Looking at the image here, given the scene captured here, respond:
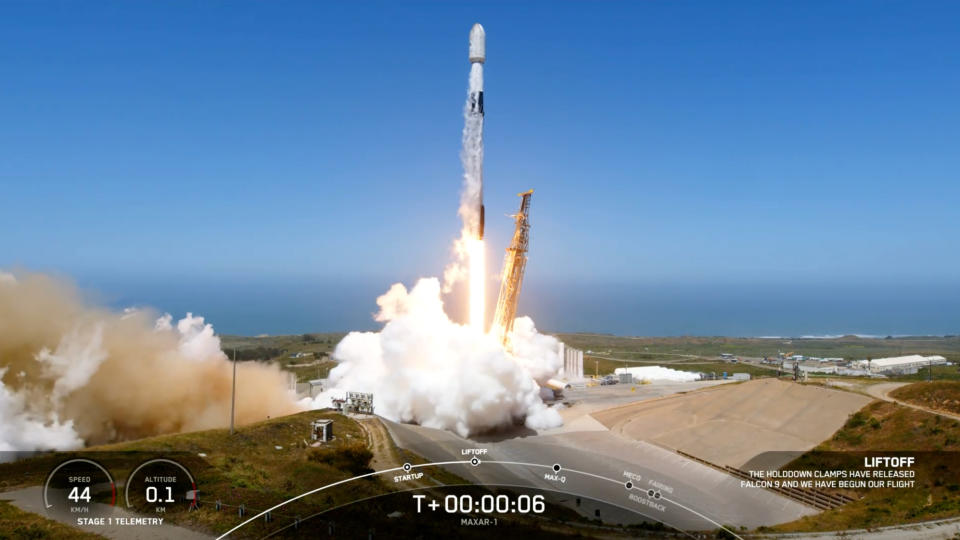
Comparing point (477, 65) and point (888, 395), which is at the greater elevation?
point (477, 65)

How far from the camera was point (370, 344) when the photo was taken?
6334cm

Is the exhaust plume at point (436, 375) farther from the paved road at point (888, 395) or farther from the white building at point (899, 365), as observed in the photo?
the white building at point (899, 365)

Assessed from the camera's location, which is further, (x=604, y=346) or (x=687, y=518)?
(x=604, y=346)

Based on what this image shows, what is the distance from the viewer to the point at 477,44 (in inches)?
2080

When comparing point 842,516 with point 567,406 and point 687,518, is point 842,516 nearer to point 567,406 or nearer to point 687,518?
point 687,518

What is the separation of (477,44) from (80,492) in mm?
42645

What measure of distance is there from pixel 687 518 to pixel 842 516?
8629 millimetres

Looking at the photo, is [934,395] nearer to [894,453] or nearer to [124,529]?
[894,453]

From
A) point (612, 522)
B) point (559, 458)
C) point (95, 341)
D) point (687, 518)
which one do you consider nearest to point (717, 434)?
point (559, 458)

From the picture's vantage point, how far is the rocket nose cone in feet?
173
